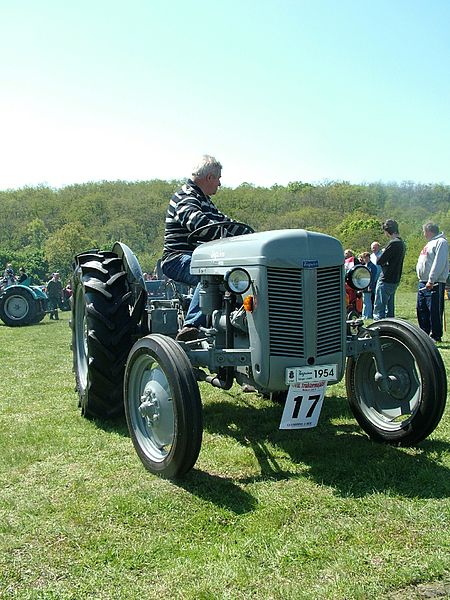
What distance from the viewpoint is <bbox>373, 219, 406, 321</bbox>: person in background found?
10344mm

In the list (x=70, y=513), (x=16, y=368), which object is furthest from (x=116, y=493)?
(x=16, y=368)

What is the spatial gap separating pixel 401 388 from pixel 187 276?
189cm

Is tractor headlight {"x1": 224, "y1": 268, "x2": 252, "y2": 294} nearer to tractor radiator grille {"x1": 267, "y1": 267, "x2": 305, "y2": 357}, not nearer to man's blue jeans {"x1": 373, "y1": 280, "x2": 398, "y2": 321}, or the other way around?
tractor radiator grille {"x1": 267, "y1": 267, "x2": 305, "y2": 357}

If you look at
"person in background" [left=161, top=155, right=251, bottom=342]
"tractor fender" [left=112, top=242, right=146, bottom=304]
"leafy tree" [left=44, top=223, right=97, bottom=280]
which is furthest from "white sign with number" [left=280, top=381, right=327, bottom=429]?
"leafy tree" [left=44, top=223, right=97, bottom=280]

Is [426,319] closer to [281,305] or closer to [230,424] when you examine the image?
[230,424]

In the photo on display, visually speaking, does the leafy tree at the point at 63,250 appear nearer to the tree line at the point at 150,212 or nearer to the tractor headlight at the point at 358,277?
the tree line at the point at 150,212

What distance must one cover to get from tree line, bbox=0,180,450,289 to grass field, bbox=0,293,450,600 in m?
52.4

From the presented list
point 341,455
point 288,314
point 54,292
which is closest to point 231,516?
point 341,455

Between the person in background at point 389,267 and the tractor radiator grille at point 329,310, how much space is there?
6495mm

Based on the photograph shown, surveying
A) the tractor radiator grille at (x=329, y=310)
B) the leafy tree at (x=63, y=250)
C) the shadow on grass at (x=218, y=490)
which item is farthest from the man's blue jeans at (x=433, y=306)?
the leafy tree at (x=63, y=250)

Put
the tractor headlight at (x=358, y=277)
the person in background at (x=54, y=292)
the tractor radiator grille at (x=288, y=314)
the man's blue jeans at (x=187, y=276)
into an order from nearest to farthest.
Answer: the tractor radiator grille at (x=288, y=314) → the tractor headlight at (x=358, y=277) → the man's blue jeans at (x=187, y=276) → the person in background at (x=54, y=292)

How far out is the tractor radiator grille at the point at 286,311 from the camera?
393 cm

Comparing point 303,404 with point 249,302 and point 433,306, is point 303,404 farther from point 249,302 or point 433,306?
point 433,306

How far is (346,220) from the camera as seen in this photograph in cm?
6384
